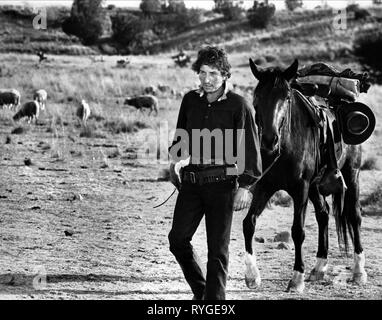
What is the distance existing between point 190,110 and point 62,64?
42759 millimetres

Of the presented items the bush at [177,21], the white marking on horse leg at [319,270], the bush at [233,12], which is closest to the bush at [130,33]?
the bush at [177,21]

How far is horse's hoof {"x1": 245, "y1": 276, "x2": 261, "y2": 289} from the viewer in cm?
796

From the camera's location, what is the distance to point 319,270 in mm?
8734

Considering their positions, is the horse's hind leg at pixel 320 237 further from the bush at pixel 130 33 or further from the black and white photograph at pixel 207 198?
the bush at pixel 130 33

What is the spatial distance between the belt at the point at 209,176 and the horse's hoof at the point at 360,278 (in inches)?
123

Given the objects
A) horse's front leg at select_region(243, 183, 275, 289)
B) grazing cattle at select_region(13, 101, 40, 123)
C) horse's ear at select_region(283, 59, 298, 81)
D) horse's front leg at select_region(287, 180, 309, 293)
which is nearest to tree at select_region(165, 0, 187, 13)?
grazing cattle at select_region(13, 101, 40, 123)

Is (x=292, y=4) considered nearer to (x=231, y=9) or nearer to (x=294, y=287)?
(x=231, y=9)

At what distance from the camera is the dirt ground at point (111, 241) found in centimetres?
787

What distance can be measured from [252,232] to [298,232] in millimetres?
464

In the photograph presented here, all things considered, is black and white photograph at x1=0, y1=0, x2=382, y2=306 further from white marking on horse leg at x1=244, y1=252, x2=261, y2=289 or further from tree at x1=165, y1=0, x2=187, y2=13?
tree at x1=165, y1=0, x2=187, y2=13

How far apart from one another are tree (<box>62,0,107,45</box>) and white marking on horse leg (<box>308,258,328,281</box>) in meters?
55.2

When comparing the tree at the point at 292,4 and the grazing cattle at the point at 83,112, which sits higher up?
the tree at the point at 292,4

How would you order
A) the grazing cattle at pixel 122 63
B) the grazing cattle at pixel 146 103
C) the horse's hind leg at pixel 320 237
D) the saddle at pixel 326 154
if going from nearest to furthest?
1. the saddle at pixel 326 154
2. the horse's hind leg at pixel 320 237
3. the grazing cattle at pixel 146 103
4. the grazing cattle at pixel 122 63

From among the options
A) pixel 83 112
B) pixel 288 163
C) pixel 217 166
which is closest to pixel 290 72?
pixel 288 163
